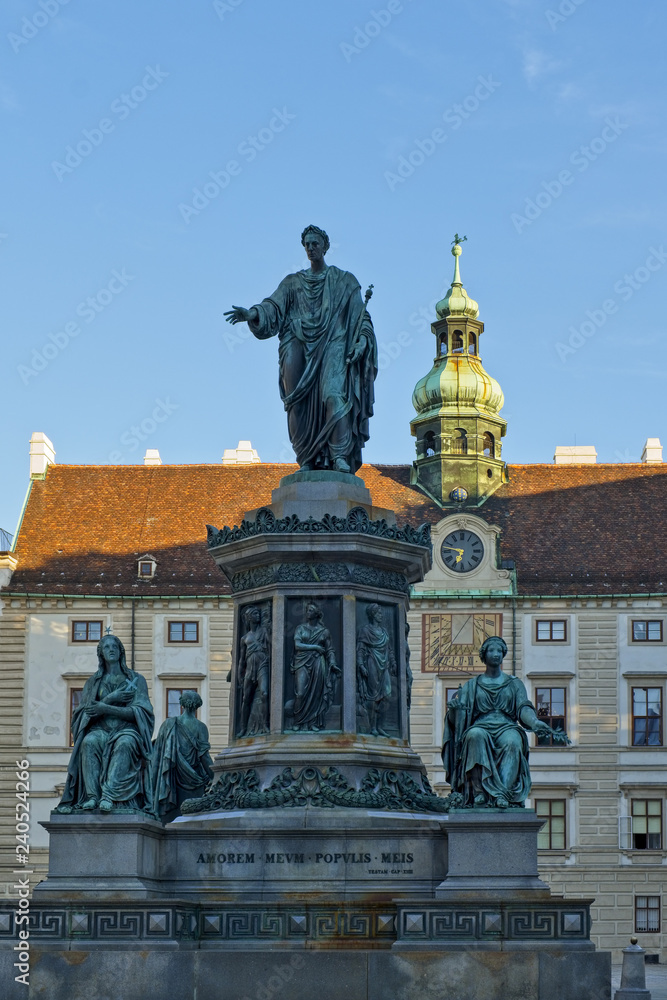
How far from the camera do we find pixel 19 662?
5962 centimetres

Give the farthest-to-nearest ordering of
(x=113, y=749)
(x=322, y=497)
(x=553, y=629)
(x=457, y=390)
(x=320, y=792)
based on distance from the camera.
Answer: (x=457, y=390) → (x=553, y=629) → (x=322, y=497) → (x=113, y=749) → (x=320, y=792)

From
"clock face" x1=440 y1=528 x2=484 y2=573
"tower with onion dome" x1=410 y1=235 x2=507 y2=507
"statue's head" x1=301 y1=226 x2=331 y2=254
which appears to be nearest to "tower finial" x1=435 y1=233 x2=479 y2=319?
"tower with onion dome" x1=410 y1=235 x2=507 y2=507

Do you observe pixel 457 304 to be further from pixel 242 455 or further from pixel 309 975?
pixel 309 975

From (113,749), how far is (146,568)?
4109 centimetres

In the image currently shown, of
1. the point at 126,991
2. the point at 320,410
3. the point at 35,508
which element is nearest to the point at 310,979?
the point at 126,991

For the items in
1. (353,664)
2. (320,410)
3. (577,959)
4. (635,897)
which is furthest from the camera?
(635,897)

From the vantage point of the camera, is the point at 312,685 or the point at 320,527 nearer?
the point at 312,685

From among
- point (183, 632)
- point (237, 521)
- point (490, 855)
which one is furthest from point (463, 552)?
point (490, 855)

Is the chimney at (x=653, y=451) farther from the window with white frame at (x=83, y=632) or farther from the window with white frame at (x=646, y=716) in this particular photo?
the window with white frame at (x=83, y=632)

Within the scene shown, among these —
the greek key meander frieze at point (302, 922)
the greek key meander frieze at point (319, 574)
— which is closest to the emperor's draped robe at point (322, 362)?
the greek key meander frieze at point (319, 574)

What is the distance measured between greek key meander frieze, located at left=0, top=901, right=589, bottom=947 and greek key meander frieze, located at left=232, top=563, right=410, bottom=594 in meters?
3.69

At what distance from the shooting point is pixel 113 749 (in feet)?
62.6

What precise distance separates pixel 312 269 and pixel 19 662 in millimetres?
39954

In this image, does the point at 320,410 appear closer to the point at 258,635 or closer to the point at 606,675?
the point at 258,635
